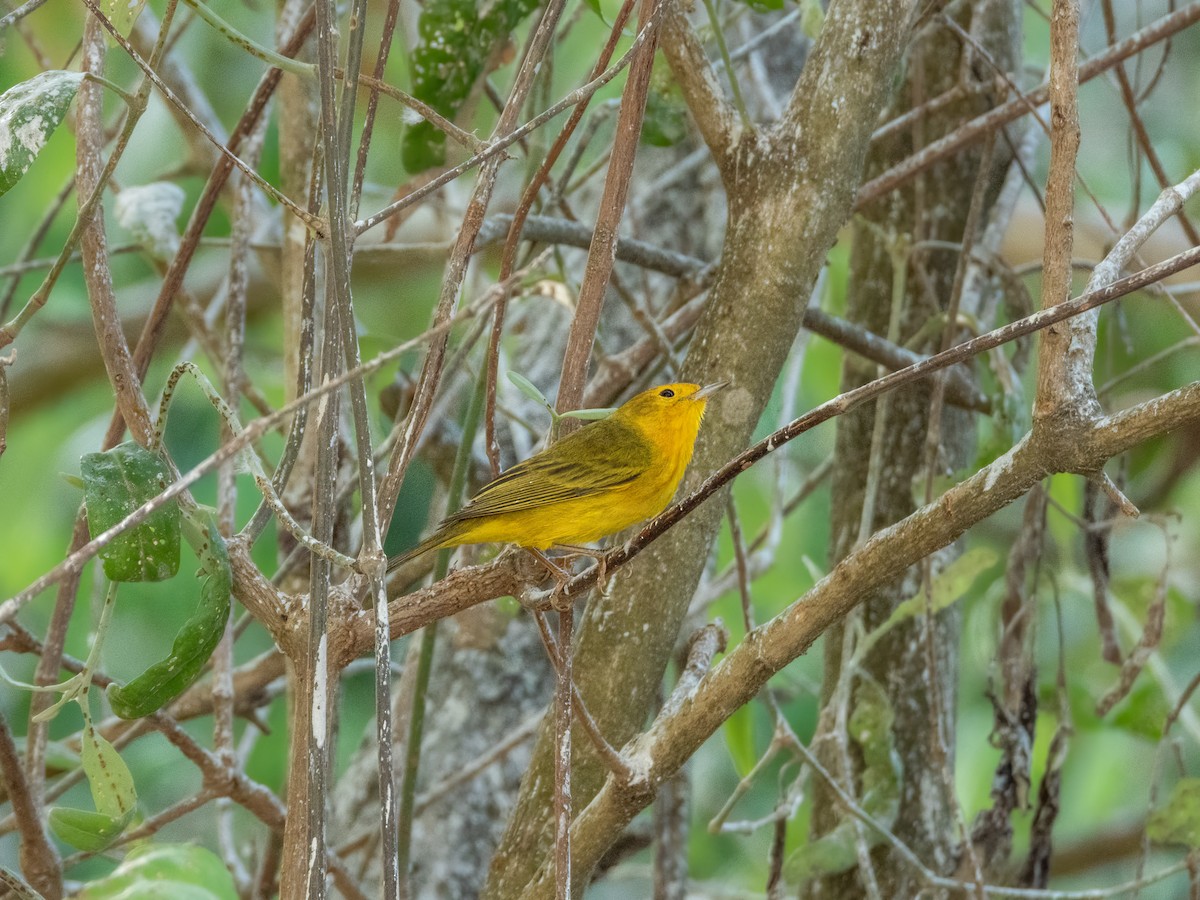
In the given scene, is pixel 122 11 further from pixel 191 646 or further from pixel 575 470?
pixel 575 470

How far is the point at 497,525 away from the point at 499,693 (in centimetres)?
125

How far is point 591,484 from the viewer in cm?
289

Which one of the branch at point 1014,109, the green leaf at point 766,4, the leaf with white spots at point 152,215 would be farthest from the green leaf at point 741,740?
the leaf with white spots at point 152,215

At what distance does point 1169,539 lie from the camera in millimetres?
2781

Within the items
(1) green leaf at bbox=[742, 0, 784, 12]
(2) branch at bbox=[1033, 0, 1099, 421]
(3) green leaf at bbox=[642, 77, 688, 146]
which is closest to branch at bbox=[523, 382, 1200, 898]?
(2) branch at bbox=[1033, 0, 1099, 421]

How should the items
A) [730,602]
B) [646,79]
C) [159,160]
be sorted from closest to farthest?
[646,79], [730,602], [159,160]

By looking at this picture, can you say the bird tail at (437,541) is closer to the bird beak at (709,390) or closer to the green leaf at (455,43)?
the bird beak at (709,390)

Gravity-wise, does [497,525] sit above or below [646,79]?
below

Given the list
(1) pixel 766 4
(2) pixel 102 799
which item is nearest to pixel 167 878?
(2) pixel 102 799

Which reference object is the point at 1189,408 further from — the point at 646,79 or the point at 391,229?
the point at 391,229

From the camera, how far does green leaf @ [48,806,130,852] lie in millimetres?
1687

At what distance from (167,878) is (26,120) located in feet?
3.26

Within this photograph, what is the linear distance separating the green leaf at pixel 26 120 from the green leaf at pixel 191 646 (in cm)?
49

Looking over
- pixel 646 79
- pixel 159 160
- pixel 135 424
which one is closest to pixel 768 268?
pixel 646 79
